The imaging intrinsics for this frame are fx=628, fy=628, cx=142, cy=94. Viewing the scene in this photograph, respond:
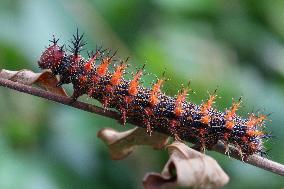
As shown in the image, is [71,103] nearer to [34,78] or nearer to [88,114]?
[34,78]

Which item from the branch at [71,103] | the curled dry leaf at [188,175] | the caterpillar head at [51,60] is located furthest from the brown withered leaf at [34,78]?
the curled dry leaf at [188,175]

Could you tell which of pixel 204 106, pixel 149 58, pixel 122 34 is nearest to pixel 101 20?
pixel 122 34

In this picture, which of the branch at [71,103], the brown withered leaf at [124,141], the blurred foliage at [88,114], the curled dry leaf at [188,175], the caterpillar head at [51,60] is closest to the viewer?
the curled dry leaf at [188,175]

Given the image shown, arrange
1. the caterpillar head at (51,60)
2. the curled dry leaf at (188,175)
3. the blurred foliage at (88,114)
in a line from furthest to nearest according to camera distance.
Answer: the blurred foliage at (88,114) → the caterpillar head at (51,60) → the curled dry leaf at (188,175)

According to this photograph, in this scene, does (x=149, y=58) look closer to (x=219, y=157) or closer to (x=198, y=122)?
(x=219, y=157)

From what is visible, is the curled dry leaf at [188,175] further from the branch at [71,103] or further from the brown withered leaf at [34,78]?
the brown withered leaf at [34,78]
